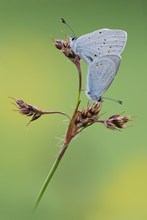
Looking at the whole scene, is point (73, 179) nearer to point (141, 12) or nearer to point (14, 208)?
point (14, 208)

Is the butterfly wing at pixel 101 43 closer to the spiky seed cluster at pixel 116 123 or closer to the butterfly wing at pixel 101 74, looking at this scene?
the butterfly wing at pixel 101 74

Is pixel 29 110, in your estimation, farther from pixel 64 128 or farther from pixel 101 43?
pixel 64 128

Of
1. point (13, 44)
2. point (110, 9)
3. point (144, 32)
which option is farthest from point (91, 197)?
point (110, 9)

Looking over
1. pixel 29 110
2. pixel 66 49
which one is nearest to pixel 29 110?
pixel 29 110

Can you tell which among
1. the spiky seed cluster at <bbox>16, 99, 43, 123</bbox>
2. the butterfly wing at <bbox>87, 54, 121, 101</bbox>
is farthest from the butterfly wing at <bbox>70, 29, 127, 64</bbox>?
the spiky seed cluster at <bbox>16, 99, 43, 123</bbox>

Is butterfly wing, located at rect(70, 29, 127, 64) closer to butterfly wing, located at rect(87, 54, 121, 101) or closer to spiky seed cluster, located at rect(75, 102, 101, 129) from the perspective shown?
butterfly wing, located at rect(87, 54, 121, 101)

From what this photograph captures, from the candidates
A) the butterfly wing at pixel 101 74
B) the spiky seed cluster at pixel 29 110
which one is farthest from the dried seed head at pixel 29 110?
the butterfly wing at pixel 101 74
